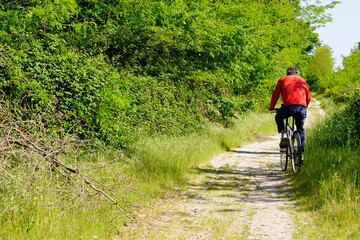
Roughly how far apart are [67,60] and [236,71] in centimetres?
679

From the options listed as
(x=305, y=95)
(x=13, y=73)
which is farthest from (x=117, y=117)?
(x=305, y=95)

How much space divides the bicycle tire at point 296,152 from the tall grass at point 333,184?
0.21 m

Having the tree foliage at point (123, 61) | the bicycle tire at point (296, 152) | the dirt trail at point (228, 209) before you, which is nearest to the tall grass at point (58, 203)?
the dirt trail at point (228, 209)

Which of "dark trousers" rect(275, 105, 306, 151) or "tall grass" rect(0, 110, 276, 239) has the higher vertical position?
"dark trousers" rect(275, 105, 306, 151)

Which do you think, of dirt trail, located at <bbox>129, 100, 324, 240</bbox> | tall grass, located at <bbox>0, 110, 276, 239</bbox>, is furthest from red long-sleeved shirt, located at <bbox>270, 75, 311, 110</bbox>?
tall grass, located at <bbox>0, 110, 276, 239</bbox>

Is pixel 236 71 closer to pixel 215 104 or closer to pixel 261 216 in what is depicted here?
pixel 215 104

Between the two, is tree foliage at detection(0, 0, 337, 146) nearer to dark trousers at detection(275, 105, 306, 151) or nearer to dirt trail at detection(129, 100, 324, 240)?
dirt trail at detection(129, 100, 324, 240)

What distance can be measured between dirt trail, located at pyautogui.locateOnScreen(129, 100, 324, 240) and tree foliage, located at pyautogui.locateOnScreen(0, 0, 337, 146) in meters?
2.48

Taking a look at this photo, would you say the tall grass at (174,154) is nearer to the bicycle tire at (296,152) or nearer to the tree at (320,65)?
the bicycle tire at (296,152)

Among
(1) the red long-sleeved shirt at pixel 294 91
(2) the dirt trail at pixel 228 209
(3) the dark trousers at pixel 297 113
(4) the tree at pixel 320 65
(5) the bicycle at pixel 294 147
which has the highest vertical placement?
(4) the tree at pixel 320 65

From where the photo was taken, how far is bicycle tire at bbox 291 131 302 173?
7.45 meters

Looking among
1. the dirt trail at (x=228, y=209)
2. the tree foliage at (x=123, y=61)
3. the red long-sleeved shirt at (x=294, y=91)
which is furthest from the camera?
the red long-sleeved shirt at (x=294, y=91)

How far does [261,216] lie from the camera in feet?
17.9

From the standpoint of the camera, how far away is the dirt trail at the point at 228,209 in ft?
15.8
